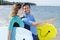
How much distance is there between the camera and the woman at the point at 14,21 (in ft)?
11.1

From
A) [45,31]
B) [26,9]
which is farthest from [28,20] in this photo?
[45,31]

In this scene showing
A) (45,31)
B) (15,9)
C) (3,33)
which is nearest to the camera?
(15,9)

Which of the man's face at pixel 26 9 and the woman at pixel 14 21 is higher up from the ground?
the man's face at pixel 26 9

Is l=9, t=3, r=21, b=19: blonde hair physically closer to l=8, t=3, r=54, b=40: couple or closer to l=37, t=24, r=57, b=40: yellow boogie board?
l=8, t=3, r=54, b=40: couple

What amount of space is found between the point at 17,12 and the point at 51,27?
0.66 metres

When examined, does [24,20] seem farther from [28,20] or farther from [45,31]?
[45,31]

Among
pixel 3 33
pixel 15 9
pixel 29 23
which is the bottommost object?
pixel 3 33

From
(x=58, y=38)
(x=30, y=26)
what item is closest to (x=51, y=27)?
(x=30, y=26)

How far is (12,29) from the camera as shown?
11.4ft

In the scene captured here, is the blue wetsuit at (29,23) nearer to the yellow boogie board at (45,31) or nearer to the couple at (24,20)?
the couple at (24,20)

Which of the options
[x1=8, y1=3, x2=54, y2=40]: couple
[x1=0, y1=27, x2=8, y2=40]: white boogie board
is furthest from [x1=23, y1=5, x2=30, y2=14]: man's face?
[x1=0, y1=27, x2=8, y2=40]: white boogie board

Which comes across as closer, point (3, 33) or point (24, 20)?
point (24, 20)

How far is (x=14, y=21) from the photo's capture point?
345 centimetres

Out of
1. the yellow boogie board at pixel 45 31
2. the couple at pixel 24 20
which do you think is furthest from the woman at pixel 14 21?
the yellow boogie board at pixel 45 31
